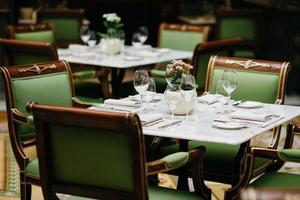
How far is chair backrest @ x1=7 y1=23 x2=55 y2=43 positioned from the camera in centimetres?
606

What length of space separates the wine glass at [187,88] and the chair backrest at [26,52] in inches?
67.5

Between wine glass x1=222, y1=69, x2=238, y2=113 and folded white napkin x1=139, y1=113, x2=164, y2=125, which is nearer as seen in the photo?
folded white napkin x1=139, y1=113, x2=164, y2=125

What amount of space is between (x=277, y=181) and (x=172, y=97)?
25.7 inches

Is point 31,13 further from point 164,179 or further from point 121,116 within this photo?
point 121,116

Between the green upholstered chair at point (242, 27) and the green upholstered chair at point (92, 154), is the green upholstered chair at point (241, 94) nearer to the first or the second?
the green upholstered chair at point (92, 154)

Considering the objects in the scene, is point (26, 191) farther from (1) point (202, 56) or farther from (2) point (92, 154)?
(1) point (202, 56)

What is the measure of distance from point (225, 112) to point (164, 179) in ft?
4.69

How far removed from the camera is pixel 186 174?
3.46 metres

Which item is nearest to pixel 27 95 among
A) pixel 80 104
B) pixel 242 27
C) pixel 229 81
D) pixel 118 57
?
pixel 80 104

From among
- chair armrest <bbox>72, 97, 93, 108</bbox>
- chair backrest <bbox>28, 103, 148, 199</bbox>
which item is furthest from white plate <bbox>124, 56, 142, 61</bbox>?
chair backrest <bbox>28, 103, 148, 199</bbox>

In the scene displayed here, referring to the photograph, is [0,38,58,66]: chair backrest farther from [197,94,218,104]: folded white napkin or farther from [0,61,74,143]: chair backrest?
[197,94,218,104]: folded white napkin

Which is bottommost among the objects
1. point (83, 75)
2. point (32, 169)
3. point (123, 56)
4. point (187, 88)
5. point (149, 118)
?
point (32, 169)

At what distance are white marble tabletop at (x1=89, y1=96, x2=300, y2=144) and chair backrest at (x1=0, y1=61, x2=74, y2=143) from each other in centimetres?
63

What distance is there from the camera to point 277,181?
3312 millimetres
